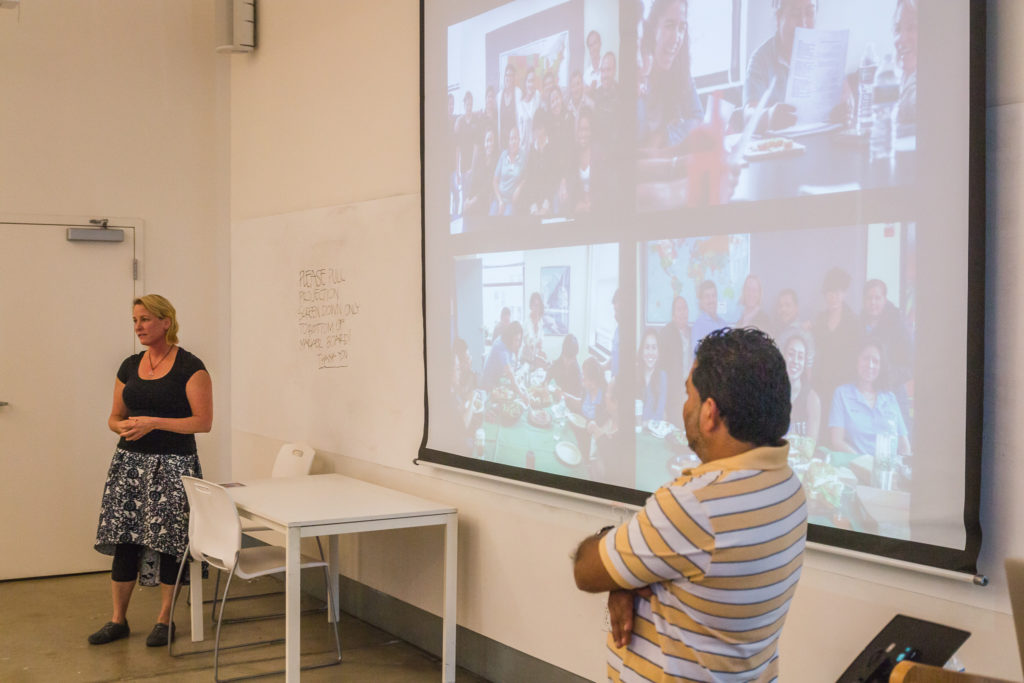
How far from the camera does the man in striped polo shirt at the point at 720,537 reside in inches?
62.4

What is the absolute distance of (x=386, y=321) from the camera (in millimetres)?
4398

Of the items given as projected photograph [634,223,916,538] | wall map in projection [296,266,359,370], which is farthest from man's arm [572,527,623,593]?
wall map in projection [296,266,359,370]

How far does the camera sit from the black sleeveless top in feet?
14.0

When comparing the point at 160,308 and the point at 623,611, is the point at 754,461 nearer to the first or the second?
the point at 623,611

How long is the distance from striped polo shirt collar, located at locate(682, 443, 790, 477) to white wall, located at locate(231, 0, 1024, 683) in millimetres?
829

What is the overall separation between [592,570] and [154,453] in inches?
123

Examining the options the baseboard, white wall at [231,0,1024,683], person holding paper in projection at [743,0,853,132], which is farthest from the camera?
the baseboard

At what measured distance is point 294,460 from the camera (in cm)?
483

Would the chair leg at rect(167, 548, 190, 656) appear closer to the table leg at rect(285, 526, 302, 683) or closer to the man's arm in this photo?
the table leg at rect(285, 526, 302, 683)

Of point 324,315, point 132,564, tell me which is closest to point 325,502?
point 132,564

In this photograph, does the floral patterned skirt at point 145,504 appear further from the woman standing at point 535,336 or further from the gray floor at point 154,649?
the woman standing at point 535,336

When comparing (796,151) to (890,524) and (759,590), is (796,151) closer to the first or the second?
(890,524)

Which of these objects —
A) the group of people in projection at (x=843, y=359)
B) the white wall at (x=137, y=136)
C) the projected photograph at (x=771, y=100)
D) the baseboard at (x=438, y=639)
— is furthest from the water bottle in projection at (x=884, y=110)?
the white wall at (x=137, y=136)

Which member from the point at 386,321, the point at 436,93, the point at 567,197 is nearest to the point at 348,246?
the point at 386,321
